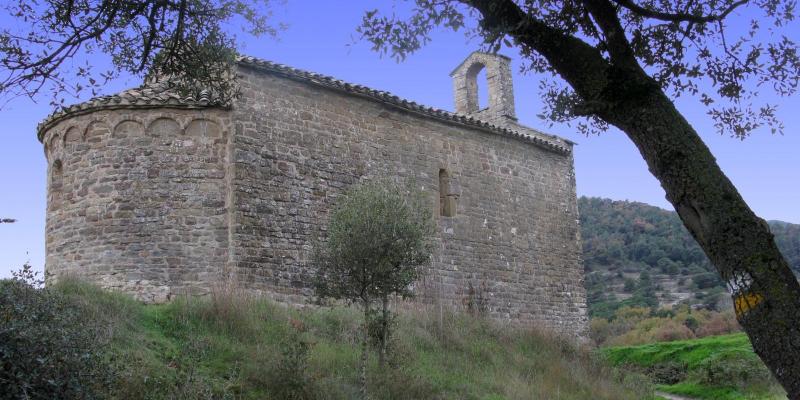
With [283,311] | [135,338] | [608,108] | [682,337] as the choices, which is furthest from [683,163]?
[682,337]

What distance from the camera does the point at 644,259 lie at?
125ft

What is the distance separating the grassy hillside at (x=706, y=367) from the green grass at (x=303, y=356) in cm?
307

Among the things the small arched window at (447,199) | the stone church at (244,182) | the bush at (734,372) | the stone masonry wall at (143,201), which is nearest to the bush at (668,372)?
the bush at (734,372)

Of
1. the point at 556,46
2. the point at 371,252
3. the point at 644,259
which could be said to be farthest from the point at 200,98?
the point at 644,259

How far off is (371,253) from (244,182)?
326 cm

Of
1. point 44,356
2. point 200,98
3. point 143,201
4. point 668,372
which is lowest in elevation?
point 668,372

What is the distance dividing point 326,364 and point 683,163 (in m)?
6.97

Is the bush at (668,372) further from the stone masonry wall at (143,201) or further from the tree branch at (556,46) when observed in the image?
the tree branch at (556,46)

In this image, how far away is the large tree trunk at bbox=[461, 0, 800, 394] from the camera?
4.39 m

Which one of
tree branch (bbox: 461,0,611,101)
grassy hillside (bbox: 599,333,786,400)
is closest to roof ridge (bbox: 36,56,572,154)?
tree branch (bbox: 461,0,611,101)

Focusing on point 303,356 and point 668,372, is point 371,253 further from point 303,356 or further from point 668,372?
point 668,372

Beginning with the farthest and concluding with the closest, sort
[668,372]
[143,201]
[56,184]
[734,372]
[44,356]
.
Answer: [668,372] → [734,372] → [56,184] → [143,201] → [44,356]

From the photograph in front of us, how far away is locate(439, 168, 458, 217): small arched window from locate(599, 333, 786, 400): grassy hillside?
5271mm

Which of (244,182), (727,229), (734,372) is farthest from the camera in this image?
(734,372)
